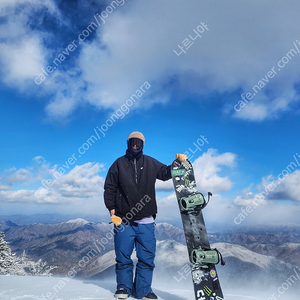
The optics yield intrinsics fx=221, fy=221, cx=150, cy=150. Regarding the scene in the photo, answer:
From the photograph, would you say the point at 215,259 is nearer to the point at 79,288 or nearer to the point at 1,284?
the point at 79,288

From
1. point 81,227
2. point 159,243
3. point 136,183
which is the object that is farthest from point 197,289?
point 81,227

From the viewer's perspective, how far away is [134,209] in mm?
4516

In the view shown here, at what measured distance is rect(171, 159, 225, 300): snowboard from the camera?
3896 millimetres

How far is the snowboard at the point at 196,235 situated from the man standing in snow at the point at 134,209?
31 centimetres

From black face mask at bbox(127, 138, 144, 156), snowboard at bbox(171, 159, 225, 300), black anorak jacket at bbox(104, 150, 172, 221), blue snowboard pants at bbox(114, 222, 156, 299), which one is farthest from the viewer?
black face mask at bbox(127, 138, 144, 156)

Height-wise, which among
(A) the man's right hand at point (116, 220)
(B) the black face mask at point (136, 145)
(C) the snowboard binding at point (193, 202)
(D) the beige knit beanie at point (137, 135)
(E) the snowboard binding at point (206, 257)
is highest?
(D) the beige knit beanie at point (137, 135)

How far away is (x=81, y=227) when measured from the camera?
194m

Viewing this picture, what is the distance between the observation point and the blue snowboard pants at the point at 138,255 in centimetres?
423

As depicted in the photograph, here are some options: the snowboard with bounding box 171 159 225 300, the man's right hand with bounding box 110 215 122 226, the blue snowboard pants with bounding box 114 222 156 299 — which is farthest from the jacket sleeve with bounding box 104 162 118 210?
the snowboard with bounding box 171 159 225 300

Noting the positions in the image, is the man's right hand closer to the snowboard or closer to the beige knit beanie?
the snowboard

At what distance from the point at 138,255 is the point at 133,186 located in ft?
4.49

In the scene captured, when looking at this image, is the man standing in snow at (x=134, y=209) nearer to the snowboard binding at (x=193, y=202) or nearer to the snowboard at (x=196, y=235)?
the snowboard at (x=196, y=235)

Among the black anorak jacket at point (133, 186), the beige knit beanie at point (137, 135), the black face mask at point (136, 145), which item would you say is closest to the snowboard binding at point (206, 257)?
the black anorak jacket at point (133, 186)

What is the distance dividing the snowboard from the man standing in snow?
31cm
